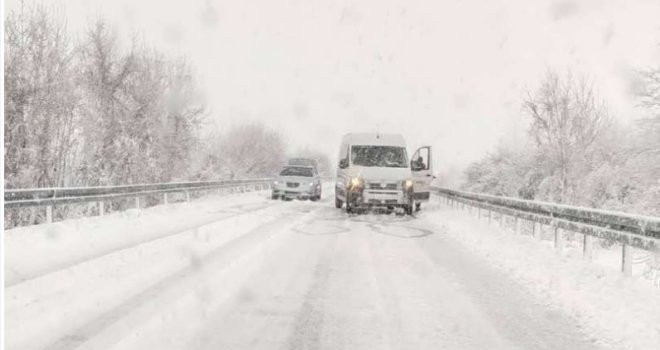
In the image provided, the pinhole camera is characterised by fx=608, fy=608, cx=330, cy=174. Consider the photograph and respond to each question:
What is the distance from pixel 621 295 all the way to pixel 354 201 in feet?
43.5

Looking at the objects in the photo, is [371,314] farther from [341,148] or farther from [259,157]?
[259,157]

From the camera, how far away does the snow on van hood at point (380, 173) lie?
64.8 ft

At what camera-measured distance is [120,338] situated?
4.91 m

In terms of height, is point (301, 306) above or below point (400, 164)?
below

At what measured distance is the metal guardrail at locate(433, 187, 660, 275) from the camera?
26.1 feet

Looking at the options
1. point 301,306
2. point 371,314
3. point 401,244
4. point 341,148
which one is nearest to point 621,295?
point 371,314

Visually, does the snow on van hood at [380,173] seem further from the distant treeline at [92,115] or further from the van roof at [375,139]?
the distant treeline at [92,115]

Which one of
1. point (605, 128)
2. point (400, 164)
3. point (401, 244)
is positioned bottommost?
point (401, 244)

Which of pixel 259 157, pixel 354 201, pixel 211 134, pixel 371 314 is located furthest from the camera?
pixel 259 157

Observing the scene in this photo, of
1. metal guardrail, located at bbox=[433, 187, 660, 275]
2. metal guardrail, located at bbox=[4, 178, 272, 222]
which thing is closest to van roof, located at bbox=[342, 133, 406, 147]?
metal guardrail, located at bbox=[433, 187, 660, 275]

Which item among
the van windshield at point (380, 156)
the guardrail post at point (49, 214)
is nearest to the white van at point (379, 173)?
Answer: the van windshield at point (380, 156)

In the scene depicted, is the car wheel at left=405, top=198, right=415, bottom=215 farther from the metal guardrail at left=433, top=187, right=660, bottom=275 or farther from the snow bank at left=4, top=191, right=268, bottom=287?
the snow bank at left=4, top=191, right=268, bottom=287

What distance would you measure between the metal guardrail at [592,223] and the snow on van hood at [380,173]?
13.1 feet

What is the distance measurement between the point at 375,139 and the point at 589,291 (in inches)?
585
